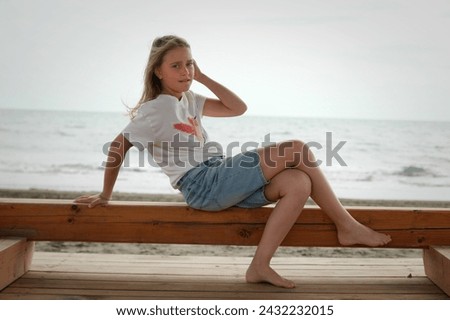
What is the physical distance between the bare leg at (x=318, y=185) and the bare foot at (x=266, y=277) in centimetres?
29

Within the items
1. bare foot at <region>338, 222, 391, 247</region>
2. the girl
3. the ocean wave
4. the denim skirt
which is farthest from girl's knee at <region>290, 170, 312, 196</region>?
the ocean wave

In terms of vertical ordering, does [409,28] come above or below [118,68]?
above

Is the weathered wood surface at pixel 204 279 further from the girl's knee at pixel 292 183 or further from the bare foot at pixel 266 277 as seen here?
the girl's knee at pixel 292 183

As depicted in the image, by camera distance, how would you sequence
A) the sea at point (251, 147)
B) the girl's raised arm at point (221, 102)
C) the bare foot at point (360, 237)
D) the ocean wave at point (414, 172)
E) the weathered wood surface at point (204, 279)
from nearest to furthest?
the weathered wood surface at point (204, 279) → the bare foot at point (360, 237) → the girl's raised arm at point (221, 102) → the sea at point (251, 147) → the ocean wave at point (414, 172)

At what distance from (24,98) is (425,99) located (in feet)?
41.7

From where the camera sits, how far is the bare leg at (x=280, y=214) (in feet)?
6.53

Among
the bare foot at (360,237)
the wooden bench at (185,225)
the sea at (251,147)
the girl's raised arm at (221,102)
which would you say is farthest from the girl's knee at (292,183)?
the sea at (251,147)

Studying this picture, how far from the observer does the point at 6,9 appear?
52.4ft

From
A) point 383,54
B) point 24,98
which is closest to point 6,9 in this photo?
point 24,98

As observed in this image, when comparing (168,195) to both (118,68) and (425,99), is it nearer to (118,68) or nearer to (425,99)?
(118,68)

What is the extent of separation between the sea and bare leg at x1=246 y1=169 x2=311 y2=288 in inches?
60.1

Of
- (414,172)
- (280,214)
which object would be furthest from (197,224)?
(414,172)

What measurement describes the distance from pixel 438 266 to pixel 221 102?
117cm

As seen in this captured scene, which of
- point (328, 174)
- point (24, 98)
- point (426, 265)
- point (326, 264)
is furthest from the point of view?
point (24, 98)
